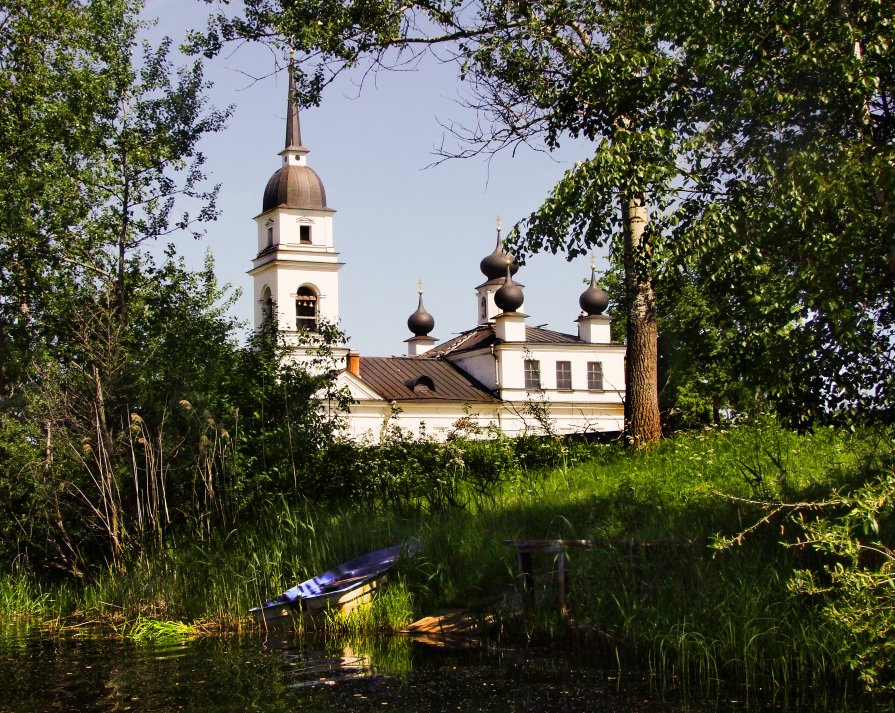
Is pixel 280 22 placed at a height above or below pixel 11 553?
above

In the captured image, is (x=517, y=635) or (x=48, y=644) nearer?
(x=517, y=635)

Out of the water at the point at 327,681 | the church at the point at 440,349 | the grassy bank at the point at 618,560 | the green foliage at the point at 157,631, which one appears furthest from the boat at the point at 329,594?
the church at the point at 440,349

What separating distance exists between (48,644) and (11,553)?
136 inches

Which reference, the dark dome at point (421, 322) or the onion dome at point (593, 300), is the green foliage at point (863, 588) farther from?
the dark dome at point (421, 322)

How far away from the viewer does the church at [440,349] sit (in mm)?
57938

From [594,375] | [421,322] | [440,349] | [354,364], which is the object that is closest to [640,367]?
[354,364]

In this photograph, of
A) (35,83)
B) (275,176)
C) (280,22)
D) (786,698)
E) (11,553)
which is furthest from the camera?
(275,176)

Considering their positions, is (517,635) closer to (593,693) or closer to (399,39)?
(593,693)

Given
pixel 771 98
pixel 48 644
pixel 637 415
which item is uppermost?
pixel 771 98

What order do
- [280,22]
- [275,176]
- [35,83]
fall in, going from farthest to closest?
[275,176]
[35,83]
[280,22]

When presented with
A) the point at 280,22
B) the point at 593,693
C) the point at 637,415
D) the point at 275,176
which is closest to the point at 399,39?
the point at 280,22

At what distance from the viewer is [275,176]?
60219 millimetres

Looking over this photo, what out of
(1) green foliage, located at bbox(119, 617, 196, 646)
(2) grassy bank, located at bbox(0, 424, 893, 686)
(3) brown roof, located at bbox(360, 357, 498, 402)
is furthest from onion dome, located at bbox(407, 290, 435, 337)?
(1) green foliage, located at bbox(119, 617, 196, 646)

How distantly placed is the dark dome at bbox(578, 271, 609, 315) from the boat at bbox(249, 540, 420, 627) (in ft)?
183
